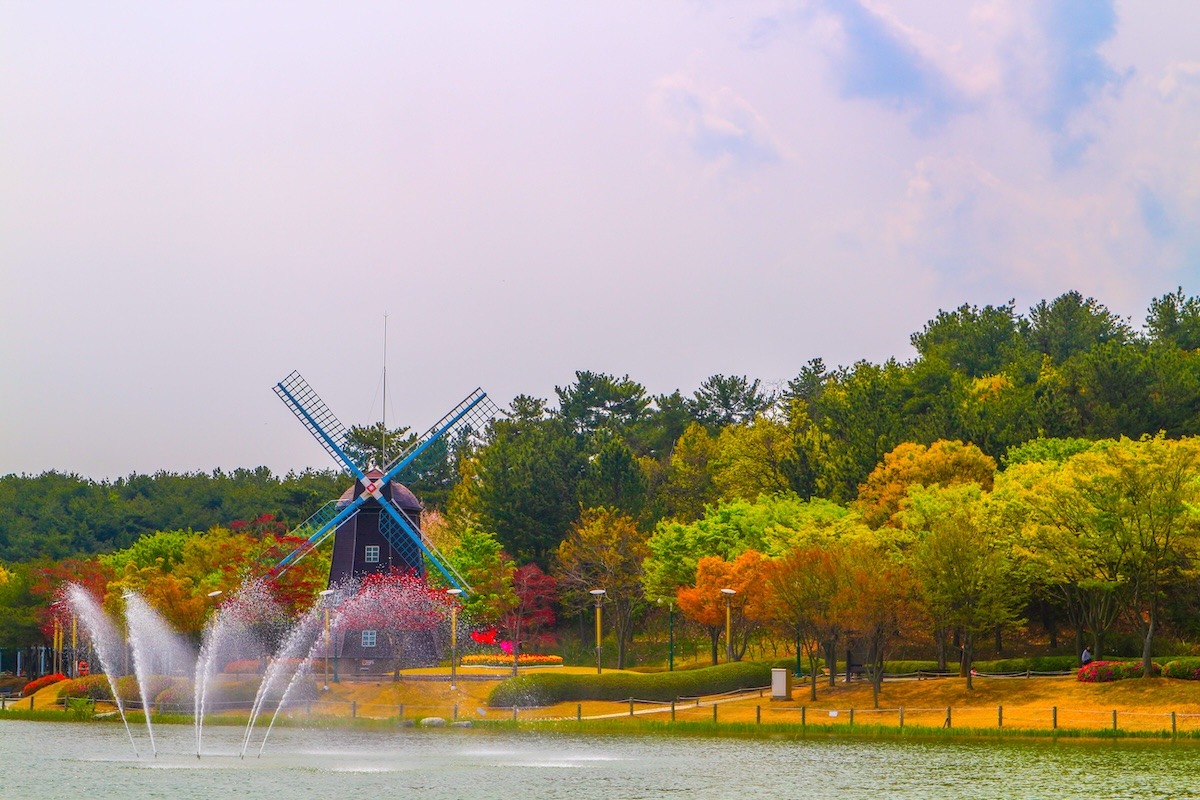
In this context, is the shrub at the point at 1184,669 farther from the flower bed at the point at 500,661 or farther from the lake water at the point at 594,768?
the flower bed at the point at 500,661

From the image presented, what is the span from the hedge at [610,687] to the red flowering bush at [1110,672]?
15.3 m

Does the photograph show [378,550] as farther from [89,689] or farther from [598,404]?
[598,404]

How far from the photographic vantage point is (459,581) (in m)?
75.5

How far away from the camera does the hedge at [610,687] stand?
60188mm

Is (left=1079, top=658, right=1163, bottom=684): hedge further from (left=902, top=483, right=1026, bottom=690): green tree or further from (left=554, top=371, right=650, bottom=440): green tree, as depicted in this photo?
(left=554, top=371, right=650, bottom=440): green tree

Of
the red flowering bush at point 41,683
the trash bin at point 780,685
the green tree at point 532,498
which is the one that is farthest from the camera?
the green tree at point 532,498

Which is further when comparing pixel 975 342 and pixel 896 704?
pixel 975 342

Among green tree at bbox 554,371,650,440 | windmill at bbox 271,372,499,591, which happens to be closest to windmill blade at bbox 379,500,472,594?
windmill at bbox 271,372,499,591

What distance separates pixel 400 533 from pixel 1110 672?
117 feet

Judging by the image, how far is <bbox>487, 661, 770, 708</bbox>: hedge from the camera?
2370 inches

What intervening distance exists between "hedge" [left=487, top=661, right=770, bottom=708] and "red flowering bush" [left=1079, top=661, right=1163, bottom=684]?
15.3 metres

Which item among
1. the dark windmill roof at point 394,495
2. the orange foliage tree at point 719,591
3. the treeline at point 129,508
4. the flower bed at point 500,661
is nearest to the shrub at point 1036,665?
the orange foliage tree at point 719,591

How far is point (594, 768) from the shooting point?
4094cm

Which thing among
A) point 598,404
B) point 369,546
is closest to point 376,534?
point 369,546
